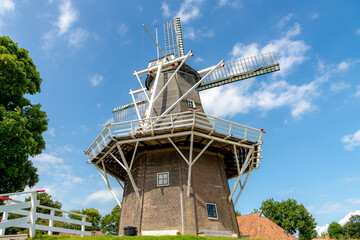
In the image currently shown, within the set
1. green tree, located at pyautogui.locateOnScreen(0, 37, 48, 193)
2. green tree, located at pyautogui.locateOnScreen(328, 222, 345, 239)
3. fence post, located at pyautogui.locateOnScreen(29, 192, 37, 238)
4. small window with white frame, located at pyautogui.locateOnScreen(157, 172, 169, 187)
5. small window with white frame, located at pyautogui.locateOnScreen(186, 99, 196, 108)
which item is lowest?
green tree, located at pyautogui.locateOnScreen(328, 222, 345, 239)

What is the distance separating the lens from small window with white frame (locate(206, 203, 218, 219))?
12.8m

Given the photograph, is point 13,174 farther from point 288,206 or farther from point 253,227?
point 288,206

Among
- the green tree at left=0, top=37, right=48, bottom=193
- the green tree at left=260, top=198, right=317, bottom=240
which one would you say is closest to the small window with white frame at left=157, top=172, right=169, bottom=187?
the green tree at left=0, top=37, right=48, bottom=193

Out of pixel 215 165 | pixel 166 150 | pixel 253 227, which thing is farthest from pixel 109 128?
pixel 253 227

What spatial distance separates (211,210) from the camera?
42.7ft

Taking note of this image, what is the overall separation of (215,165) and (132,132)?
5511mm

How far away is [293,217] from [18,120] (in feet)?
127

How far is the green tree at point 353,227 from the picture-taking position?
214 ft

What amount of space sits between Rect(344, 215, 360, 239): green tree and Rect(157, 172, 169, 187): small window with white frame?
73921 mm

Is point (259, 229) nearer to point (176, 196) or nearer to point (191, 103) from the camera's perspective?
point (191, 103)

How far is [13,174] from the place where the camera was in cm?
1194

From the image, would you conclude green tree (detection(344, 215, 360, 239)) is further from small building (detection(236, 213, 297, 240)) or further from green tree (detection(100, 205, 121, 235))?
green tree (detection(100, 205, 121, 235))

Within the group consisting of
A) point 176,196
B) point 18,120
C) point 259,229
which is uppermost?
point 18,120

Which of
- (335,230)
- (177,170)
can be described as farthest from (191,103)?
(335,230)
